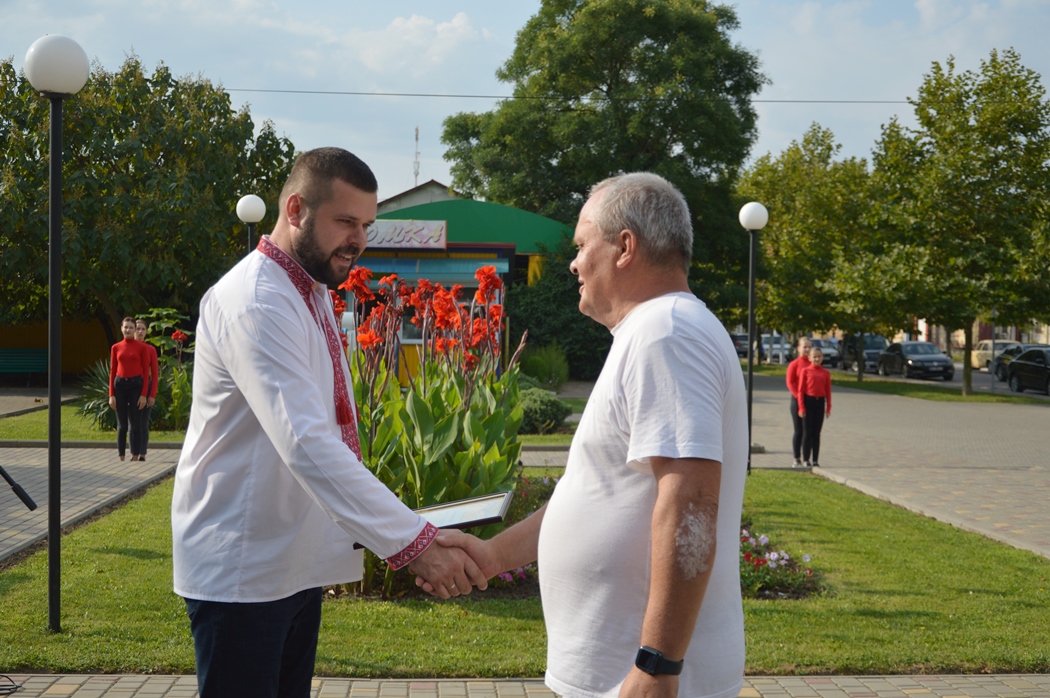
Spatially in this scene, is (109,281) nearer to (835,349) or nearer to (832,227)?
(832,227)

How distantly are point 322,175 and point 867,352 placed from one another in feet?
169

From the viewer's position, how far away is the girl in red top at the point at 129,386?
13.1m

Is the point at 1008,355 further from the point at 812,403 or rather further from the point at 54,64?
the point at 54,64

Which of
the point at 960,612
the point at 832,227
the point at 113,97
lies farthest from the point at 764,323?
the point at 960,612

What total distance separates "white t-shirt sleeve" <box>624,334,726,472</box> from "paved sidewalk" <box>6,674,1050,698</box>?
301cm

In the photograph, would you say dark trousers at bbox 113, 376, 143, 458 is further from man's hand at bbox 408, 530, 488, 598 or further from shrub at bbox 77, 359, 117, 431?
man's hand at bbox 408, 530, 488, 598

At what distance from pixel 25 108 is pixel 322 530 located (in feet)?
84.3

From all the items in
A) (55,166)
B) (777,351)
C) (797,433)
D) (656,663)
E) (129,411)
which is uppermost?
(55,166)

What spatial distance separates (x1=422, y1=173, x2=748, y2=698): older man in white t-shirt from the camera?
205cm

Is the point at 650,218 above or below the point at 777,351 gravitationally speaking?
above

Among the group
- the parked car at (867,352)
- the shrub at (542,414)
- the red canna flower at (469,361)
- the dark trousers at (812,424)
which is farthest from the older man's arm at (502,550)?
the parked car at (867,352)

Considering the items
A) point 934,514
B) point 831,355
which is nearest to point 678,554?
point 934,514

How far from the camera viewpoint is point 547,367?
28.6 metres

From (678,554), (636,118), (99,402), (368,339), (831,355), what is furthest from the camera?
(831,355)
